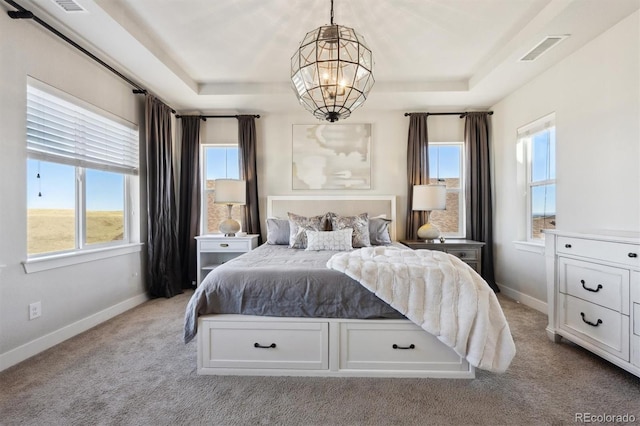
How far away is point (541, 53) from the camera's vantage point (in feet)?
9.13

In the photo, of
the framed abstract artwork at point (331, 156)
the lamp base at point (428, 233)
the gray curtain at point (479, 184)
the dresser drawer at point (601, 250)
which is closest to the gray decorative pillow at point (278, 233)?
the framed abstract artwork at point (331, 156)

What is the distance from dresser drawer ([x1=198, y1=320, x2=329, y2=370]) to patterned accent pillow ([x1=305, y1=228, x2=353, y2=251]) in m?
1.21

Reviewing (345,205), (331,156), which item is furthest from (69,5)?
(345,205)

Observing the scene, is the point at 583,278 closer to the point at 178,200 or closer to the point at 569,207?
the point at 569,207

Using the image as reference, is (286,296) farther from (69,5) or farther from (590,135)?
Answer: (590,135)

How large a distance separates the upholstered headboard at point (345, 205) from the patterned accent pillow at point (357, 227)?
58 cm

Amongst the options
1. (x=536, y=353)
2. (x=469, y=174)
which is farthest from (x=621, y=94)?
(x=536, y=353)

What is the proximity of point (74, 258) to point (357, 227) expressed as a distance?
108 inches

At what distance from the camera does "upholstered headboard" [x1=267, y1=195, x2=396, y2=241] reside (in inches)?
163

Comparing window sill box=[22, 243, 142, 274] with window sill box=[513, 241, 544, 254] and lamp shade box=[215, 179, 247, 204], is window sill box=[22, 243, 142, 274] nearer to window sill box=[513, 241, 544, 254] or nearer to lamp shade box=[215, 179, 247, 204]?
lamp shade box=[215, 179, 247, 204]

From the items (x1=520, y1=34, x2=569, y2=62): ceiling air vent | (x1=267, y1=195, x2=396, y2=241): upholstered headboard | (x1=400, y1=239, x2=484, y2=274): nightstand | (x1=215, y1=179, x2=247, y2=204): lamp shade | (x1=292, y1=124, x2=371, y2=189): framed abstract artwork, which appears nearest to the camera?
(x1=520, y1=34, x2=569, y2=62): ceiling air vent

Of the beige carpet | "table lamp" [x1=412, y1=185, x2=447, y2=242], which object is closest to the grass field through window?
the beige carpet

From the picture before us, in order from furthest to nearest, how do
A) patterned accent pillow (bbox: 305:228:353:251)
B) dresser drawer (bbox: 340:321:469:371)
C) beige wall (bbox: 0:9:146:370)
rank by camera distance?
patterned accent pillow (bbox: 305:228:353:251) → beige wall (bbox: 0:9:146:370) → dresser drawer (bbox: 340:321:469:371)

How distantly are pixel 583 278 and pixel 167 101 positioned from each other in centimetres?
486
